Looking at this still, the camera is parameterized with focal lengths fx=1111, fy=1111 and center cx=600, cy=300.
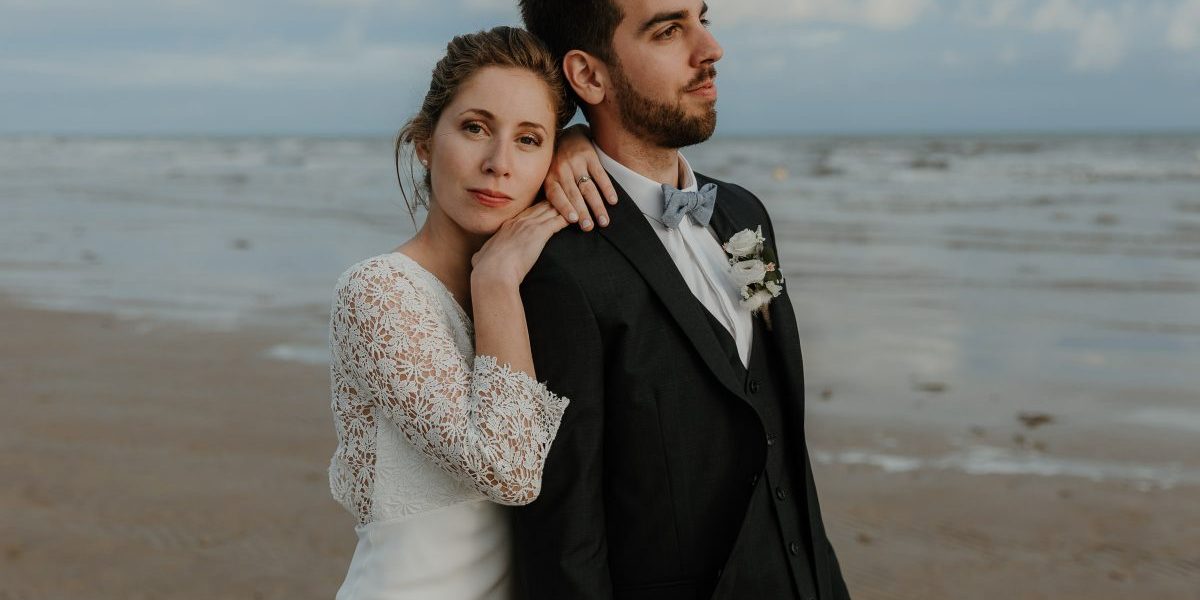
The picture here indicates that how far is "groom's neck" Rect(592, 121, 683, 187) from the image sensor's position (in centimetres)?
253

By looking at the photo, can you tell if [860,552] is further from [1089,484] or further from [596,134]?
[596,134]

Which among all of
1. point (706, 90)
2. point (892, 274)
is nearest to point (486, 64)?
point (706, 90)

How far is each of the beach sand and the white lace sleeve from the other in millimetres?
2771

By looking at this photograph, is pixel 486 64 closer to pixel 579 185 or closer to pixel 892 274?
pixel 579 185

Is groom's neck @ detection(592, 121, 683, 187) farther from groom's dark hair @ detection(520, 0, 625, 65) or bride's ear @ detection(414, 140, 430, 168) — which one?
bride's ear @ detection(414, 140, 430, 168)

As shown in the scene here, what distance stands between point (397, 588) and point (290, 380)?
5.35 m

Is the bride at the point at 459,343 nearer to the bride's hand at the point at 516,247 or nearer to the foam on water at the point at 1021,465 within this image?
the bride's hand at the point at 516,247

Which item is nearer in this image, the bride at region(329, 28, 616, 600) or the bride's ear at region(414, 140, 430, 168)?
the bride at region(329, 28, 616, 600)

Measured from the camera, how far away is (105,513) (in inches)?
211

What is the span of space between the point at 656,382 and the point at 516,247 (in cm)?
40

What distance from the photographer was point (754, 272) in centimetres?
242

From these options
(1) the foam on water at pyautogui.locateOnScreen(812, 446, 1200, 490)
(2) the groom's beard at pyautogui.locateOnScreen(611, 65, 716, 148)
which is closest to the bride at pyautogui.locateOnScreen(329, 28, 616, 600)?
(2) the groom's beard at pyautogui.locateOnScreen(611, 65, 716, 148)

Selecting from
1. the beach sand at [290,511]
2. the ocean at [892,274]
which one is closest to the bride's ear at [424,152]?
the beach sand at [290,511]

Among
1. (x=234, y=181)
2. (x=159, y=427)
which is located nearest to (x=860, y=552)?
(x=159, y=427)
